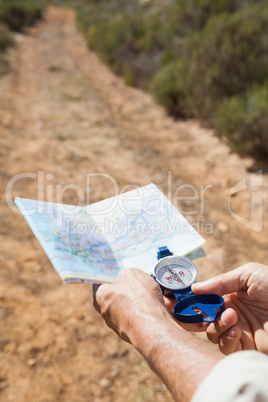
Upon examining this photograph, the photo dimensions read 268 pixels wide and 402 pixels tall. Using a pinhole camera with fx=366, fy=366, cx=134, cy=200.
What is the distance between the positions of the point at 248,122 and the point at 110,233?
3836 millimetres

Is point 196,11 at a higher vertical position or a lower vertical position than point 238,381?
higher

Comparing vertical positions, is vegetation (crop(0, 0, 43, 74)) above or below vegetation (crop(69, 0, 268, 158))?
above

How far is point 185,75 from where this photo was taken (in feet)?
20.8

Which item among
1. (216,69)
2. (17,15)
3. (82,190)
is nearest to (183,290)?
(82,190)

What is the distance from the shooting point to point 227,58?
18.2 ft

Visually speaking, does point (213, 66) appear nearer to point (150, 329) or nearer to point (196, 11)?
point (196, 11)

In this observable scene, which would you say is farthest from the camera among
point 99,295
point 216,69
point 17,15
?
point 17,15

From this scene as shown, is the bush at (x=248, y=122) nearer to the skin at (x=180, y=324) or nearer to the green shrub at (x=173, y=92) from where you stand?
the green shrub at (x=173, y=92)

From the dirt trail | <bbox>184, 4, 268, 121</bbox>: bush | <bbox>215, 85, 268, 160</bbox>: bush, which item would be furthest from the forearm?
<bbox>184, 4, 268, 121</bbox>: bush

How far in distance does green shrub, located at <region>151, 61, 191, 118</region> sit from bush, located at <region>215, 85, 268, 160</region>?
1369mm

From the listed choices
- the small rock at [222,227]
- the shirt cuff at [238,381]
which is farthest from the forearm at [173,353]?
the small rock at [222,227]

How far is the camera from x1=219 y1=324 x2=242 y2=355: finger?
1.34 m

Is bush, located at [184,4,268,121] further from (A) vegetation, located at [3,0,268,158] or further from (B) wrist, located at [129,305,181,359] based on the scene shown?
(B) wrist, located at [129,305,181,359]

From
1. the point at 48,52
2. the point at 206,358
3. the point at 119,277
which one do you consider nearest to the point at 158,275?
the point at 119,277
